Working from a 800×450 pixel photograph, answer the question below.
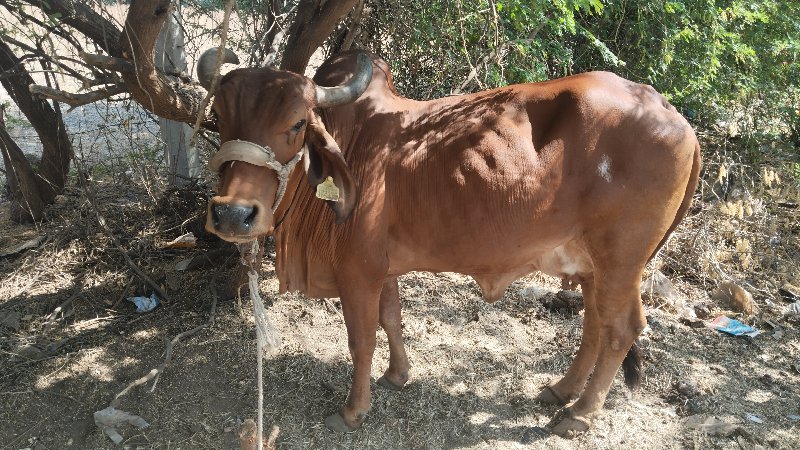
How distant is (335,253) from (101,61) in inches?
56.8

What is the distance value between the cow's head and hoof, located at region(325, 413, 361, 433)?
4.66ft

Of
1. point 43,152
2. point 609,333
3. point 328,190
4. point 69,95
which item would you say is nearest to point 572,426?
point 609,333

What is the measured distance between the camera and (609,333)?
3494 mm

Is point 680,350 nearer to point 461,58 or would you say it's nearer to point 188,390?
point 461,58

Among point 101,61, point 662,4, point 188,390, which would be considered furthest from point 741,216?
point 101,61

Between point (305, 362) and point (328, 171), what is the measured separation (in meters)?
1.65

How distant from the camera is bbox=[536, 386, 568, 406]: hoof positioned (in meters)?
3.91

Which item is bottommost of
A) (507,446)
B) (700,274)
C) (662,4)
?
(507,446)

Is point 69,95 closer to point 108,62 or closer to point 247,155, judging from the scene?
point 108,62

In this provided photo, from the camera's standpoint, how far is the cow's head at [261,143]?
265cm

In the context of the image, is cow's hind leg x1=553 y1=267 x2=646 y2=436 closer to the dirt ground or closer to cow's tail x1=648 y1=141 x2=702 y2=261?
the dirt ground

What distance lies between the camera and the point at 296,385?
3.98 m

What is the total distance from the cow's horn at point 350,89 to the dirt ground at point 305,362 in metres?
1.88

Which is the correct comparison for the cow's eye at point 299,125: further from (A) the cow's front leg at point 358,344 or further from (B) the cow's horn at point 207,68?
(A) the cow's front leg at point 358,344
